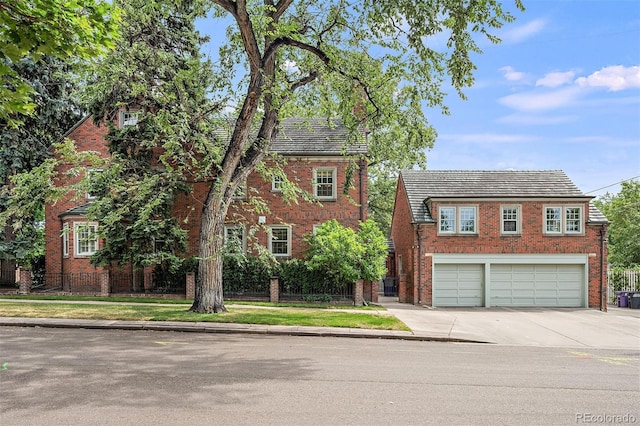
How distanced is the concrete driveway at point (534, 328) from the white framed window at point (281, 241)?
7398 millimetres

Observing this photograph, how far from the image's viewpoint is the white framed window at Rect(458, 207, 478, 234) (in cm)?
2386

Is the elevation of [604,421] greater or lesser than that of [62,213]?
lesser

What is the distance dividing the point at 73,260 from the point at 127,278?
3.04m

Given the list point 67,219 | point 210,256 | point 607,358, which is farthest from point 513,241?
point 67,219

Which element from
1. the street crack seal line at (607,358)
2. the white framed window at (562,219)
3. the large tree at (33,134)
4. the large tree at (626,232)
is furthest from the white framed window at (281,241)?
the large tree at (626,232)

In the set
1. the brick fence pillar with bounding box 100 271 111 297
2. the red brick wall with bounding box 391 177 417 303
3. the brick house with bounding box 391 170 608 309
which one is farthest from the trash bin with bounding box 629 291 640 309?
the brick fence pillar with bounding box 100 271 111 297

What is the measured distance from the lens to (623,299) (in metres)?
26.0

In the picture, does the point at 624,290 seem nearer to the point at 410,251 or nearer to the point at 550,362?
the point at 410,251

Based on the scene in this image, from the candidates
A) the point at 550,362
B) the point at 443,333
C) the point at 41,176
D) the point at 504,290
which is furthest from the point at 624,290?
the point at 41,176

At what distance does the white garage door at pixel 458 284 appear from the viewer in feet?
77.6

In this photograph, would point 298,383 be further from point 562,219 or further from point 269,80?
point 562,219

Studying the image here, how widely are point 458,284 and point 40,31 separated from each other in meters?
21.2

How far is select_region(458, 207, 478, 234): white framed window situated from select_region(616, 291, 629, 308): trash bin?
9938mm

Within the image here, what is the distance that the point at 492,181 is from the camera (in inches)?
992
